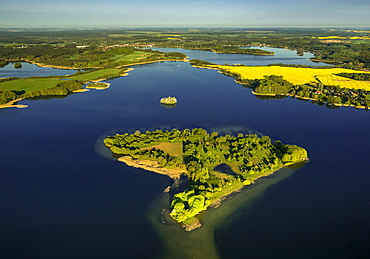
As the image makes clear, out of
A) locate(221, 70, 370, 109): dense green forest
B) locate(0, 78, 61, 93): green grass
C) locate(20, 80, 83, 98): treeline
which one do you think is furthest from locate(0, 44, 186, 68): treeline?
locate(221, 70, 370, 109): dense green forest

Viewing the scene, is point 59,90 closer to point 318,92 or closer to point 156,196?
point 156,196

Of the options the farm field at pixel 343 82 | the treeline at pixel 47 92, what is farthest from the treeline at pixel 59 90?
the farm field at pixel 343 82

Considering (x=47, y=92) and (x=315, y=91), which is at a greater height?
(x=315, y=91)

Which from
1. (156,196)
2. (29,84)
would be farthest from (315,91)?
(29,84)

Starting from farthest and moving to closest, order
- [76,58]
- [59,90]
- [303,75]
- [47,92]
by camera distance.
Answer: [76,58]
[303,75]
[59,90]
[47,92]

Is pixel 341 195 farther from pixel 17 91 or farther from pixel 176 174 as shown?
pixel 17 91

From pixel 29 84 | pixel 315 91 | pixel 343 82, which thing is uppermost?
pixel 343 82

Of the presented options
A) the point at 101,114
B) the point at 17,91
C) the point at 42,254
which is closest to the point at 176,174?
Answer: the point at 42,254

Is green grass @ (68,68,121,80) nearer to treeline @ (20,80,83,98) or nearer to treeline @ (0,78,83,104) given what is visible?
treeline @ (0,78,83,104)
